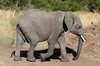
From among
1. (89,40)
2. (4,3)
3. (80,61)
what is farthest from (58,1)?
(80,61)

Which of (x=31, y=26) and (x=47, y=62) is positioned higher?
(x=31, y=26)

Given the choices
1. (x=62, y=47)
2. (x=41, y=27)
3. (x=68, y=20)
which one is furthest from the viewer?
(x=62, y=47)

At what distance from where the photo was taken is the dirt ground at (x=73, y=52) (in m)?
9.80

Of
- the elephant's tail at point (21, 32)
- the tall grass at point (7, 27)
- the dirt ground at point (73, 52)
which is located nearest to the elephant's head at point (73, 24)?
the dirt ground at point (73, 52)

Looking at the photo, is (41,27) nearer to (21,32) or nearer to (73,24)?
(21,32)

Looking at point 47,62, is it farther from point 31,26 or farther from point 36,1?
point 36,1

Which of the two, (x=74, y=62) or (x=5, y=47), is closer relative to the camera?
(x=74, y=62)

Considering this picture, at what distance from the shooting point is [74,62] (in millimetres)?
10328

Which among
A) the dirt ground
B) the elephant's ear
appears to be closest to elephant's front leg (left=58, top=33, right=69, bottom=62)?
the dirt ground

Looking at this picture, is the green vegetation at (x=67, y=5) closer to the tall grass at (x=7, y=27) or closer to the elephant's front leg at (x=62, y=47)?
the tall grass at (x=7, y=27)

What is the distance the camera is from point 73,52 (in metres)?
11.5

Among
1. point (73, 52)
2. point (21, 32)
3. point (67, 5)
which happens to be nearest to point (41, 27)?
point (21, 32)

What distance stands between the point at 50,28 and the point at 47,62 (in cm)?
100

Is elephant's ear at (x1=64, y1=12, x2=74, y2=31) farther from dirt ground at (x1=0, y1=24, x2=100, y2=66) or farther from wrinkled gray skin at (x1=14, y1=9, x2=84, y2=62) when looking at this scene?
dirt ground at (x1=0, y1=24, x2=100, y2=66)
